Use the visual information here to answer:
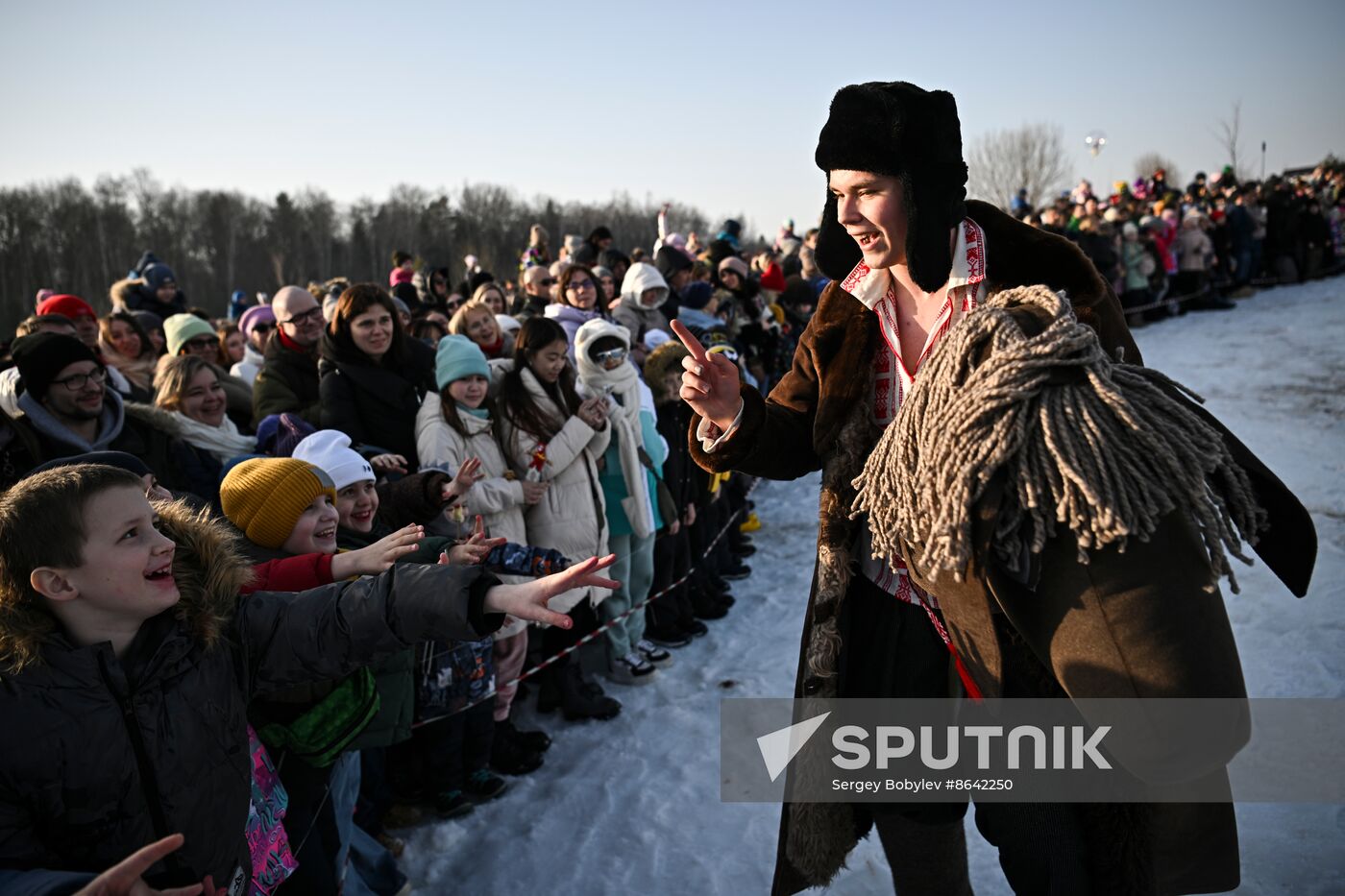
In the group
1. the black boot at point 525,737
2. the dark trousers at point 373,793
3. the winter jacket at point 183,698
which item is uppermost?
the winter jacket at point 183,698

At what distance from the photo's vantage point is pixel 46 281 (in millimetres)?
41875

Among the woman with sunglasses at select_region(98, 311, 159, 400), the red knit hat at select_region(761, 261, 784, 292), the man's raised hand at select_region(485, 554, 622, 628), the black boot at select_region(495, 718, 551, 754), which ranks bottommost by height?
the black boot at select_region(495, 718, 551, 754)

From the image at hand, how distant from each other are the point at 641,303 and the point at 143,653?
221 inches

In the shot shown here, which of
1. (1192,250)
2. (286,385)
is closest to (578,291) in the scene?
(286,385)

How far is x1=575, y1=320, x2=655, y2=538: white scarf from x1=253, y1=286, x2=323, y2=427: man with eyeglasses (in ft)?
4.88

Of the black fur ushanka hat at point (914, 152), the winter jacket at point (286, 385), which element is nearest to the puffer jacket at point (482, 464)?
the winter jacket at point (286, 385)

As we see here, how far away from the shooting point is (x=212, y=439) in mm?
3869

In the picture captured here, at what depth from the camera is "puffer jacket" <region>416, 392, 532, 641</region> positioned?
404cm

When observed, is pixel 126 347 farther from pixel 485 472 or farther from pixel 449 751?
pixel 449 751

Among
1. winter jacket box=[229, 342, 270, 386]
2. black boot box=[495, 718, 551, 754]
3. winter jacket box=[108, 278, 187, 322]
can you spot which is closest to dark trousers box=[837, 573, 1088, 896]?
black boot box=[495, 718, 551, 754]

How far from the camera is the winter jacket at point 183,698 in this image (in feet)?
5.68

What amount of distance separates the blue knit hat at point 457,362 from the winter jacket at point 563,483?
0.32 meters

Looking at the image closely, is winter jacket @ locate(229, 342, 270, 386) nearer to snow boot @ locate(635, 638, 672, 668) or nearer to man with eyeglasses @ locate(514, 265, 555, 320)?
man with eyeglasses @ locate(514, 265, 555, 320)

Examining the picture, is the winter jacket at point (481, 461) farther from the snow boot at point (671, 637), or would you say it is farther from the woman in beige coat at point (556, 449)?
the snow boot at point (671, 637)
